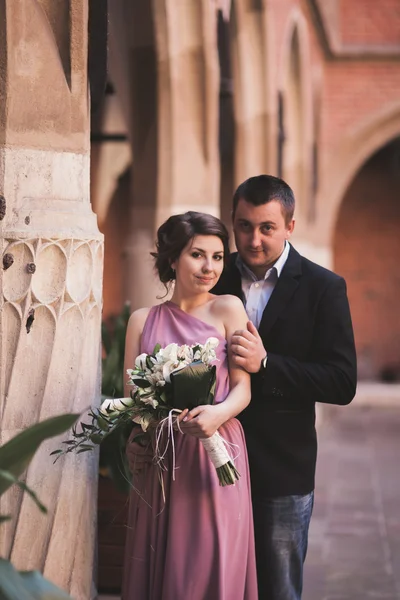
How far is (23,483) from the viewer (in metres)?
2.39

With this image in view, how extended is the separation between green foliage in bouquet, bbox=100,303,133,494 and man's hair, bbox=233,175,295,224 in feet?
3.15

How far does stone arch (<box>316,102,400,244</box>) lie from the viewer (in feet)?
45.0

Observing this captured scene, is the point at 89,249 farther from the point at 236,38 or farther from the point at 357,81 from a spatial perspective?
the point at 357,81

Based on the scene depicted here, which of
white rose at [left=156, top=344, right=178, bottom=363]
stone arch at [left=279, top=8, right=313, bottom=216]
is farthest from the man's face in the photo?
stone arch at [left=279, top=8, right=313, bottom=216]

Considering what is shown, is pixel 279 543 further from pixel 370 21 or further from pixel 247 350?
pixel 370 21

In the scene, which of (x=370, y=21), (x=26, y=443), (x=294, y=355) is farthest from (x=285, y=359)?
(x=370, y=21)

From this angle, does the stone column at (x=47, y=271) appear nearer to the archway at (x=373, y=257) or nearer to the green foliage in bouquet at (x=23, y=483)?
the green foliage in bouquet at (x=23, y=483)

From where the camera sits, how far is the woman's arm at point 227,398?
279 cm

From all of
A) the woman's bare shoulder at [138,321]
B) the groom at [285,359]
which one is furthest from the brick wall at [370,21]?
the woman's bare shoulder at [138,321]

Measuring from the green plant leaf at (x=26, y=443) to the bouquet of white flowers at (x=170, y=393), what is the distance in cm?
38

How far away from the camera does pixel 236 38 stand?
8.74 metres

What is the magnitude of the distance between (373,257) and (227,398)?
15.1 m

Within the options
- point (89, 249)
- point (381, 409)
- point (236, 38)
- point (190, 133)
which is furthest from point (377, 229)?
point (89, 249)

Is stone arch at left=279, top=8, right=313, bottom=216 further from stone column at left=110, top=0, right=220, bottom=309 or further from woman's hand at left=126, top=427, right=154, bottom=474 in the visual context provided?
woman's hand at left=126, top=427, right=154, bottom=474
